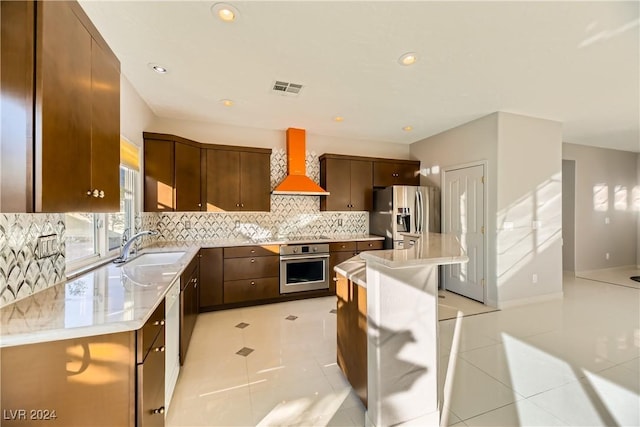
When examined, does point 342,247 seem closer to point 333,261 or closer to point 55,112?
point 333,261

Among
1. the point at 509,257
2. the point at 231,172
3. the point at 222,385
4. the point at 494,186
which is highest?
the point at 231,172

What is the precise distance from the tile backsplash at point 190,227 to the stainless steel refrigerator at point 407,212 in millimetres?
673

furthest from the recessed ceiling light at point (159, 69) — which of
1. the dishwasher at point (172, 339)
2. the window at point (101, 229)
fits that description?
the dishwasher at point (172, 339)

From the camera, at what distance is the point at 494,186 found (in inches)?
142

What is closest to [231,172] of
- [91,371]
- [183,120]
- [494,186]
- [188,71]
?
[183,120]

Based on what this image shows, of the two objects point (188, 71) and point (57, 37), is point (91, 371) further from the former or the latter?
point (188, 71)

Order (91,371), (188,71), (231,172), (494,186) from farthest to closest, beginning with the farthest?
(231,172) → (494,186) → (188,71) → (91,371)

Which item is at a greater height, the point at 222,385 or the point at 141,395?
the point at 141,395

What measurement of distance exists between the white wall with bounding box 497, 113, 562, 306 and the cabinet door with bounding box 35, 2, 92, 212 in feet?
13.9

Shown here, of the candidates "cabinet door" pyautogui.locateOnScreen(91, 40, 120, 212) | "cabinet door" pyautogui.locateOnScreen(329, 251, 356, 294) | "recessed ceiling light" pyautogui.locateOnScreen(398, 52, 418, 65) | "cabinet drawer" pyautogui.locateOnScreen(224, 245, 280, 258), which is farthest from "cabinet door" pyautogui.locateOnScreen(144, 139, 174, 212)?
"recessed ceiling light" pyautogui.locateOnScreen(398, 52, 418, 65)

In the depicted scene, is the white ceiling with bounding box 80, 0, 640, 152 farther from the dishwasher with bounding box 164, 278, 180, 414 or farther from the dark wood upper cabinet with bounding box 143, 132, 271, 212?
the dishwasher with bounding box 164, 278, 180, 414

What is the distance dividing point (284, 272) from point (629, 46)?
4.10 meters

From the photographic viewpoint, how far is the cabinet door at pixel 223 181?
3.77 metres

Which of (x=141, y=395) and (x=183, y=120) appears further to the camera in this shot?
(x=183, y=120)
